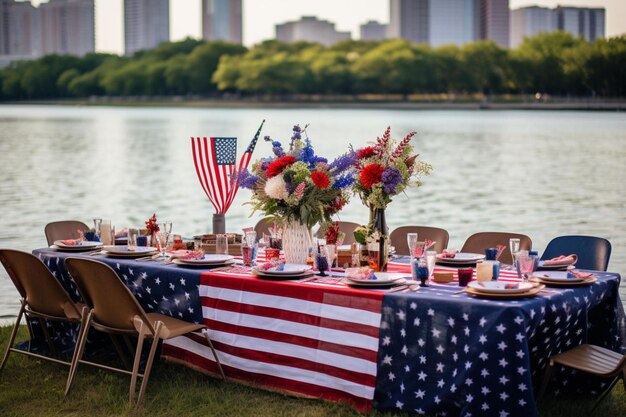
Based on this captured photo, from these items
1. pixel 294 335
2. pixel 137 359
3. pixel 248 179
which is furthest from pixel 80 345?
pixel 248 179

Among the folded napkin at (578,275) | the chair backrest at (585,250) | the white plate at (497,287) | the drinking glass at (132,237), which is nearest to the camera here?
the white plate at (497,287)

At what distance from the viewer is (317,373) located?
5.61 meters

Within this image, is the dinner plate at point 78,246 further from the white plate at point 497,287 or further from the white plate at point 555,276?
the white plate at point 555,276

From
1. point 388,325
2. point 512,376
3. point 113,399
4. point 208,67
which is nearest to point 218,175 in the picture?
point 113,399

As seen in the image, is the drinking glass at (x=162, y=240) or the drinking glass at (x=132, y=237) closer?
the drinking glass at (x=162, y=240)

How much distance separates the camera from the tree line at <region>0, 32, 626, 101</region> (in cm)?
12300

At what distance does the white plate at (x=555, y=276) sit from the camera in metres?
5.35

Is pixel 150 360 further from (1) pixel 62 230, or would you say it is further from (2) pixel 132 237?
(1) pixel 62 230

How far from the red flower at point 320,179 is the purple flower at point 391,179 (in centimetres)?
37

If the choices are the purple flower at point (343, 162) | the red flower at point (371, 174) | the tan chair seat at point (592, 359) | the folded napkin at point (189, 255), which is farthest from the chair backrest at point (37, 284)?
the tan chair seat at point (592, 359)

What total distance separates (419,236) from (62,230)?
282cm

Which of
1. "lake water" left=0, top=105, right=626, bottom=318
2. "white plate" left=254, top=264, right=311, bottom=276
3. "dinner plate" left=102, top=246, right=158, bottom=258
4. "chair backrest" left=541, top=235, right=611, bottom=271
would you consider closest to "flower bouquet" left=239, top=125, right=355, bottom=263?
"white plate" left=254, top=264, right=311, bottom=276

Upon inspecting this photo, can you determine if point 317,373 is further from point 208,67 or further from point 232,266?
point 208,67

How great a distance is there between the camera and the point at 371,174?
18.7ft
